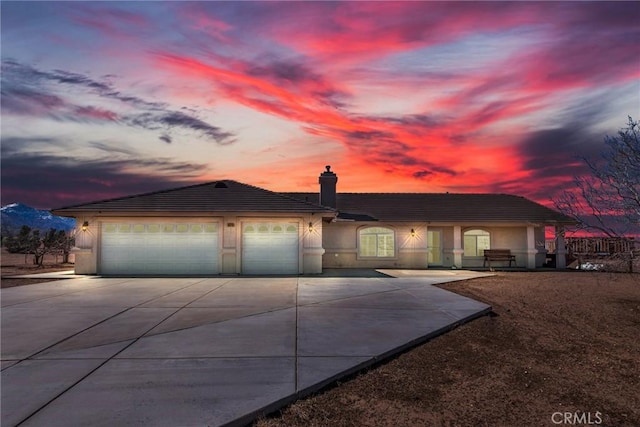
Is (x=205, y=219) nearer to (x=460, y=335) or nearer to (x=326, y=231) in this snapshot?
(x=326, y=231)

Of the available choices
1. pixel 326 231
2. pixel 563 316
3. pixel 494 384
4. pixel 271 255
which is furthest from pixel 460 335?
pixel 326 231

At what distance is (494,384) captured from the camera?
518cm

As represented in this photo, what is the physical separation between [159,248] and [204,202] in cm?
300

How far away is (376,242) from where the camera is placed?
23453 mm

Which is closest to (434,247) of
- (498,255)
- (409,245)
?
(409,245)

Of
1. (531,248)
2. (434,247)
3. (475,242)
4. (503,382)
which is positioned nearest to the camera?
(503,382)

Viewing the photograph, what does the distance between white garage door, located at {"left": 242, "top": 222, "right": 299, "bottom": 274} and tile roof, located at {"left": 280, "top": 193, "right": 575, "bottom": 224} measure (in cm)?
529

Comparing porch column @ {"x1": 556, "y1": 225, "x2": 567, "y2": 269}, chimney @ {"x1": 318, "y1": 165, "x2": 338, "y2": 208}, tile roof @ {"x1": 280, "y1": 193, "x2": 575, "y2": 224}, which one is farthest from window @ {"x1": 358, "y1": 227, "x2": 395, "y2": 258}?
porch column @ {"x1": 556, "y1": 225, "x2": 567, "y2": 269}

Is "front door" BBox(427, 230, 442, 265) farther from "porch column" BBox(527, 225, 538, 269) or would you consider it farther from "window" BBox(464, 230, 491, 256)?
"porch column" BBox(527, 225, 538, 269)

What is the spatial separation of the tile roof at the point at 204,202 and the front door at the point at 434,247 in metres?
8.65

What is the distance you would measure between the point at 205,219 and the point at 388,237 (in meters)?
10.6

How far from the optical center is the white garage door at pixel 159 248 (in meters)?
18.8

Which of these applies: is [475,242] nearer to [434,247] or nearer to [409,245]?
[434,247]

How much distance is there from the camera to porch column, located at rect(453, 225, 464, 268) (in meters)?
23.1
